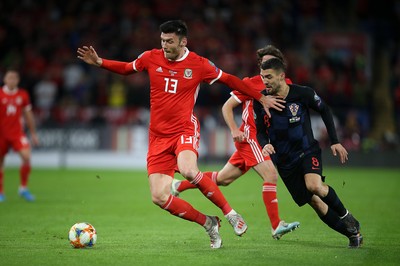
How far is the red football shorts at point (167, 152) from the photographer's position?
830cm

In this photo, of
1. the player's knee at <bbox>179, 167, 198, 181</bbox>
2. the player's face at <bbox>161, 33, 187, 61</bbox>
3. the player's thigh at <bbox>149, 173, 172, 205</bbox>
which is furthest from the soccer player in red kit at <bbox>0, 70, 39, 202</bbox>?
A: the player's knee at <bbox>179, 167, 198, 181</bbox>

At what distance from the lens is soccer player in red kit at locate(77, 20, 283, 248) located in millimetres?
8211

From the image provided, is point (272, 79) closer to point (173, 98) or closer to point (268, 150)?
point (268, 150)

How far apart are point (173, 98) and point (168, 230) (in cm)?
212

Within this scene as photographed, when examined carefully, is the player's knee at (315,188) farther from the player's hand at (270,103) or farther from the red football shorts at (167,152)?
the red football shorts at (167,152)

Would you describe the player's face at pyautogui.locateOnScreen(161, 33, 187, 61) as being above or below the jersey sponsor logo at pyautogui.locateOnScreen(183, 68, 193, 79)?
above

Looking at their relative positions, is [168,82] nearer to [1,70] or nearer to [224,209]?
[224,209]

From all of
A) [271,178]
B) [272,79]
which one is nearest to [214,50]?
[271,178]

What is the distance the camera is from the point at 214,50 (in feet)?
76.4

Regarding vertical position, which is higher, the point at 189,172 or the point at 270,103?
the point at 270,103

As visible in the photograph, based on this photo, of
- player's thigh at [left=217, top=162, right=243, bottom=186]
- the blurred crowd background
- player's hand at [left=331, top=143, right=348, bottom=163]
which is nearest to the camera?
player's hand at [left=331, top=143, right=348, bottom=163]

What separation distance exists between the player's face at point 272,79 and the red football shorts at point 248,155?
4.44ft

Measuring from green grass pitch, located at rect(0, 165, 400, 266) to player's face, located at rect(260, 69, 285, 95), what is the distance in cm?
172

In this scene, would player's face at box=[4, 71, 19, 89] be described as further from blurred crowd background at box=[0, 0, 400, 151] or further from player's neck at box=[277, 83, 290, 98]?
blurred crowd background at box=[0, 0, 400, 151]
